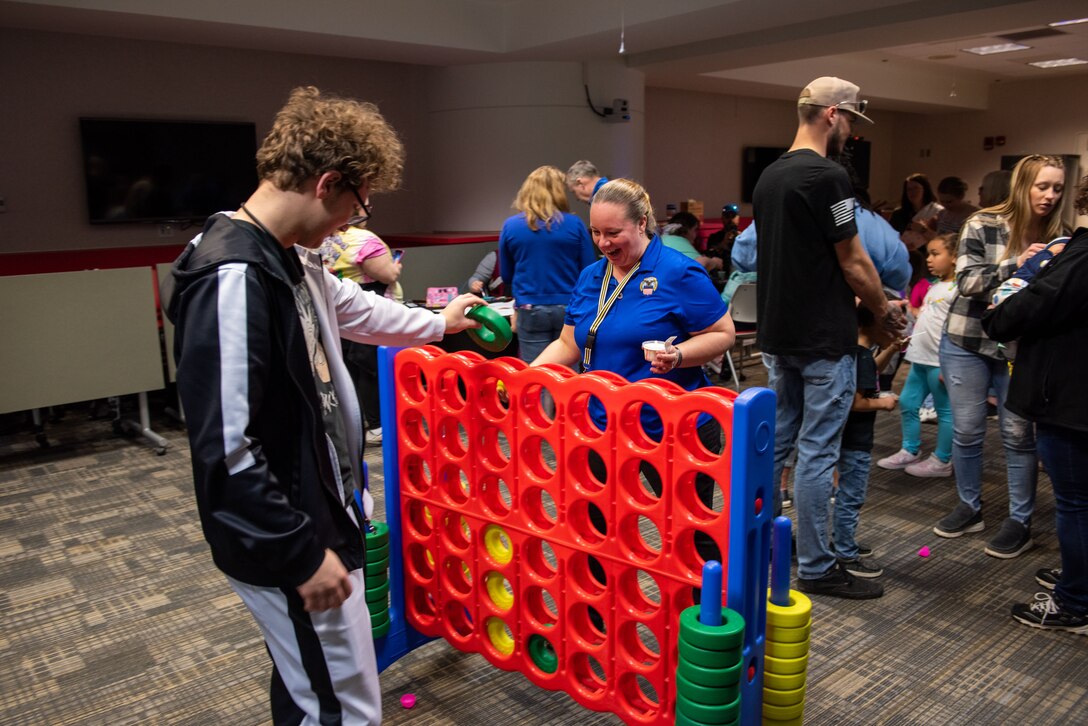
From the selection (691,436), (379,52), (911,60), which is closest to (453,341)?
(379,52)

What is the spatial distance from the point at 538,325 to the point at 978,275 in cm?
206

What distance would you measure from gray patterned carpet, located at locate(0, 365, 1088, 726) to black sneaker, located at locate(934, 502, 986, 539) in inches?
2.3

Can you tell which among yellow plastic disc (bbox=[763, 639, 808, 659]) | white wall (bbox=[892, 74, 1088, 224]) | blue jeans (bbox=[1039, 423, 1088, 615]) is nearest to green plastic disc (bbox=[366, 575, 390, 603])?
yellow plastic disc (bbox=[763, 639, 808, 659])

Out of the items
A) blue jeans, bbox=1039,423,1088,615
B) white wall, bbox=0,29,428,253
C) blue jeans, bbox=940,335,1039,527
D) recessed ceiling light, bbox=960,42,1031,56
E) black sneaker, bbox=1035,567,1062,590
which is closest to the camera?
blue jeans, bbox=1039,423,1088,615

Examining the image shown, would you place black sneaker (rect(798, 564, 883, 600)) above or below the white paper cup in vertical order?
below

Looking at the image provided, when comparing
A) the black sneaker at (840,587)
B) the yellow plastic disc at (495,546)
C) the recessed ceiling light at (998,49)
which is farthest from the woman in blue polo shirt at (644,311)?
the recessed ceiling light at (998,49)

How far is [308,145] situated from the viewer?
1343 millimetres

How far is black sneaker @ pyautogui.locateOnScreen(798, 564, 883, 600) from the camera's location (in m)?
2.85

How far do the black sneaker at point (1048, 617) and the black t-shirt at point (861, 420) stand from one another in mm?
686

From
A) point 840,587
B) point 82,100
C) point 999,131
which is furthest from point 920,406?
point 999,131

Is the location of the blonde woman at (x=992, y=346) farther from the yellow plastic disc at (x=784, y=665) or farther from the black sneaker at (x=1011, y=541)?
the yellow plastic disc at (x=784, y=665)

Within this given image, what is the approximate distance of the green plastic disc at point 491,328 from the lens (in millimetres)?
2006

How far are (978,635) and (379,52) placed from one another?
6.71m

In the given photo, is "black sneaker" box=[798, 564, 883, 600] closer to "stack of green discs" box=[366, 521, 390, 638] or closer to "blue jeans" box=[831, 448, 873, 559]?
"blue jeans" box=[831, 448, 873, 559]
